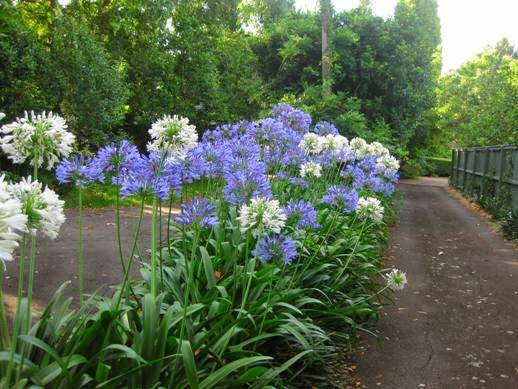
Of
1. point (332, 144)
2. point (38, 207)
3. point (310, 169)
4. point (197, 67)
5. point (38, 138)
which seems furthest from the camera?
point (197, 67)

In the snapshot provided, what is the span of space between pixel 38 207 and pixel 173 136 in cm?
96

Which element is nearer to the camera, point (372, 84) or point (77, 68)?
point (77, 68)

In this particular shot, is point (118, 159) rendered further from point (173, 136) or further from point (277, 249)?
point (277, 249)

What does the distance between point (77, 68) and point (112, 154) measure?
35.2 feet

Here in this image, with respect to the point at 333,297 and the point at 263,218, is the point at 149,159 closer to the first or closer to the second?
the point at 263,218

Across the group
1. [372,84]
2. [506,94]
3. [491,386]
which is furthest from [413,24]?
[491,386]

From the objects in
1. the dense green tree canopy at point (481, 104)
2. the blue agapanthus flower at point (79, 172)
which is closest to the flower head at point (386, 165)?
the blue agapanthus flower at point (79, 172)

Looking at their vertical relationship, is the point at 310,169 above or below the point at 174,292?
above

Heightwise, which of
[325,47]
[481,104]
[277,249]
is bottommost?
[277,249]

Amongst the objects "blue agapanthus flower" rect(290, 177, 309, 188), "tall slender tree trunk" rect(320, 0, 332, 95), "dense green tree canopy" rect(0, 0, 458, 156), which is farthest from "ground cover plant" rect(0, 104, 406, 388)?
"tall slender tree trunk" rect(320, 0, 332, 95)

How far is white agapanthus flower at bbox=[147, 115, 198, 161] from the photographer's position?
2.56 m

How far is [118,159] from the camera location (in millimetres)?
2535

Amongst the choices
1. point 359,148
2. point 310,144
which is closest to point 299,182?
point 310,144

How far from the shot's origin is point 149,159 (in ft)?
8.38
